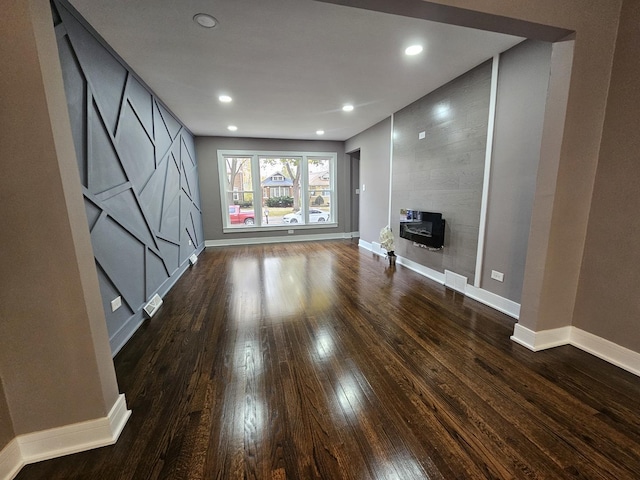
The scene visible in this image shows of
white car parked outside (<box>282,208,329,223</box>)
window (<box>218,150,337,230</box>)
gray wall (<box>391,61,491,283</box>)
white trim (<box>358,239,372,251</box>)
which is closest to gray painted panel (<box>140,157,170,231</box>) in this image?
window (<box>218,150,337,230</box>)

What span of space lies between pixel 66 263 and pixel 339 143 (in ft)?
21.5

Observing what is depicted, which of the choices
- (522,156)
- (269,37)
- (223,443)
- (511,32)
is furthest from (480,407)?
(269,37)

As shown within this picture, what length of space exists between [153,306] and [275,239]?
4.11 m

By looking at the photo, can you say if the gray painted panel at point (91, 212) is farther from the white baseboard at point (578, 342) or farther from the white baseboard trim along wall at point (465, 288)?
the white baseboard trim along wall at point (465, 288)

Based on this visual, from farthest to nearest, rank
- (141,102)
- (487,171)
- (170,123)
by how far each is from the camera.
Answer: (170,123) < (141,102) < (487,171)

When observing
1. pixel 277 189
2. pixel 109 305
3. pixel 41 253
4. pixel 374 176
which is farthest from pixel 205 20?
pixel 277 189

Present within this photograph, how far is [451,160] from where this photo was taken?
3.41 meters

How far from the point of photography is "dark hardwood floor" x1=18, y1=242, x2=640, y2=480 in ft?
4.10

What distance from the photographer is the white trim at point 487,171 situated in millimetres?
2757

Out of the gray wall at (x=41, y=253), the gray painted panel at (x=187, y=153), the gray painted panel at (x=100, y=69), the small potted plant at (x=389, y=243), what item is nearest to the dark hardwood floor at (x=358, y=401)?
the gray wall at (x=41, y=253)

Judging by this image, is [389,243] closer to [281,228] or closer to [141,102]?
[281,228]

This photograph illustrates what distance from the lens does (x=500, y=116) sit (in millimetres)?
2740

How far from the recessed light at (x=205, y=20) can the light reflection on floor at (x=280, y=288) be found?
8.48 feet

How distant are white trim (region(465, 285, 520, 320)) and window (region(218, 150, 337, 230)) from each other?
4.45m
